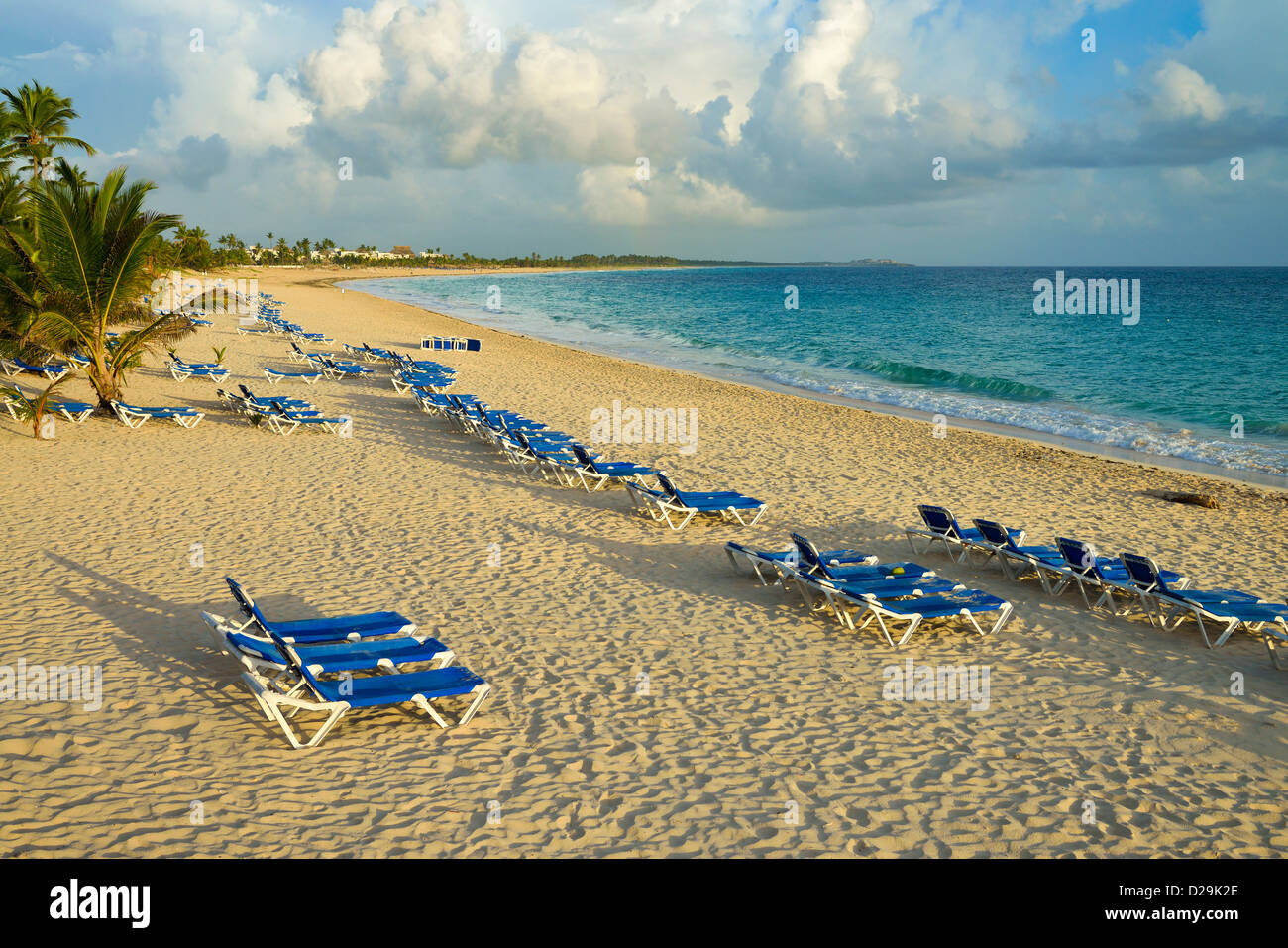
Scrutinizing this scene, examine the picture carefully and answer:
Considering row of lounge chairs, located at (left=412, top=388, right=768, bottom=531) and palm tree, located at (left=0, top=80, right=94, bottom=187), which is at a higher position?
palm tree, located at (left=0, top=80, right=94, bottom=187)

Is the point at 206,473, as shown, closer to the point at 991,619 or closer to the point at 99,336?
the point at 99,336

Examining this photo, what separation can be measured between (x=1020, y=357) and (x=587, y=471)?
2799cm

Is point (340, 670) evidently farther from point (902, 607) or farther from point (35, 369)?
point (35, 369)

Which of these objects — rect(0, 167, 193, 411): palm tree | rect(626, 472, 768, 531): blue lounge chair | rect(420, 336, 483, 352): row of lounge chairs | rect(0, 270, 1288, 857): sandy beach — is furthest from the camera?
rect(420, 336, 483, 352): row of lounge chairs

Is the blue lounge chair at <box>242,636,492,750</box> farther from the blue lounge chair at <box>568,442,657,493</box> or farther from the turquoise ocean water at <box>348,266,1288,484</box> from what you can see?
the turquoise ocean water at <box>348,266,1288,484</box>

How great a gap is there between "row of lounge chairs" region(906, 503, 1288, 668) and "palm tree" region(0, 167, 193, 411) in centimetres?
1203

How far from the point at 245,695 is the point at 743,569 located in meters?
4.38

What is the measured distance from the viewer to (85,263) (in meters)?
12.5

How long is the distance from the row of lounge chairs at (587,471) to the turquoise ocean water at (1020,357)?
10.1 meters

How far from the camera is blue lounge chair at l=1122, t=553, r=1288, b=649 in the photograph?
6.20 meters

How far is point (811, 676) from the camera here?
556 centimetres

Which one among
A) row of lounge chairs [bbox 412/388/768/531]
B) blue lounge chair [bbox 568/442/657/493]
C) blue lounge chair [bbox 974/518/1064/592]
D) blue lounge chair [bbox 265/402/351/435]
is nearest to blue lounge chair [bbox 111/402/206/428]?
blue lounge chair [bbox 265/402/351/435]

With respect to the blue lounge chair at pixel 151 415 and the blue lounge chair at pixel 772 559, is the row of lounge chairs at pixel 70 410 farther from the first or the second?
the blue lounge chair at pixel 772 559

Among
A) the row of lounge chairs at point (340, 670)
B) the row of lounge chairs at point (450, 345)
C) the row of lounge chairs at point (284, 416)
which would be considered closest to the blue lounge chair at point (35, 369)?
the row of lounge chairs at point (284, 416)
